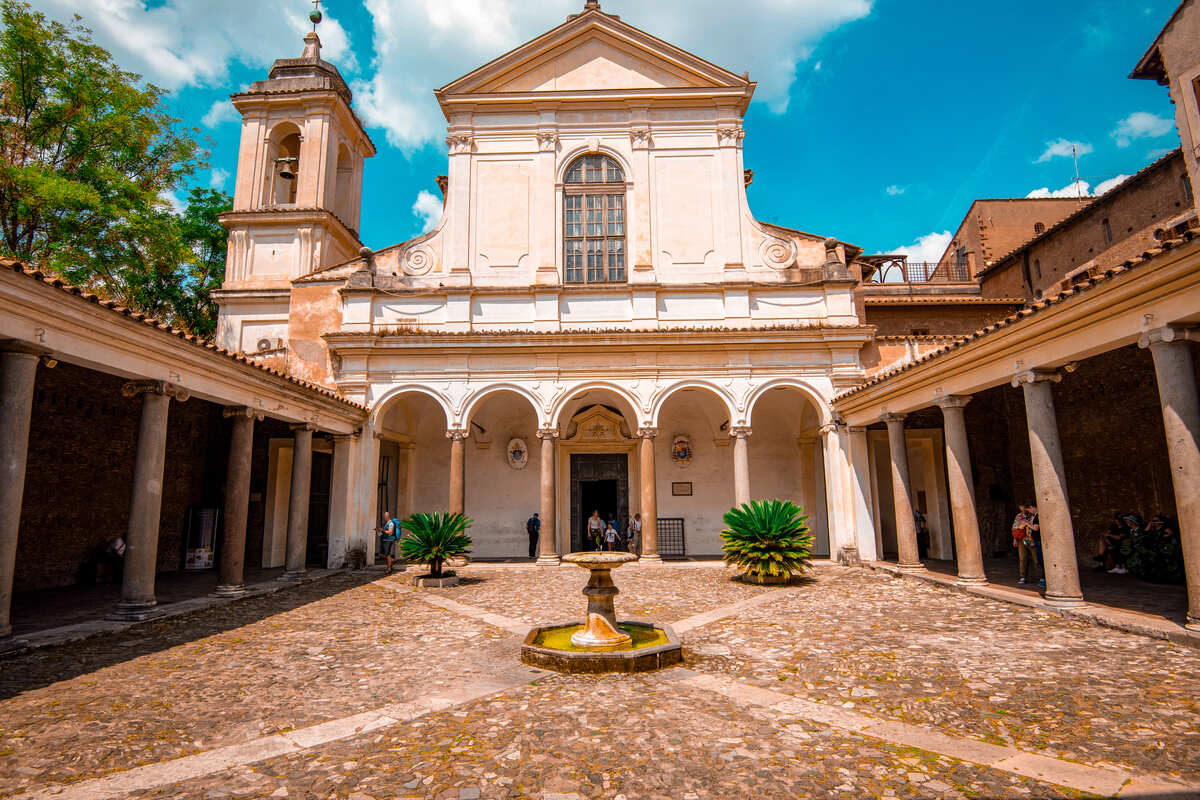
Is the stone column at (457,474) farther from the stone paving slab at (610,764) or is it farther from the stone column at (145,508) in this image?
the stone paving slab at (610,764)

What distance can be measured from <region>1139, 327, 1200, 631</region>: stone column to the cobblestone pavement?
1.06 m

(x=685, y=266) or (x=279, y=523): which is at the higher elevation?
(x=685, y=266)

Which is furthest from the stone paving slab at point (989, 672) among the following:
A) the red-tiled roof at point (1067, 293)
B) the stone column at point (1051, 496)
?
the red-tiled roof at point (1067, 293)

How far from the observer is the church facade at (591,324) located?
15344 millimetres

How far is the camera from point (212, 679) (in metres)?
5.80

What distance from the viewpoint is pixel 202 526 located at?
1487 cm

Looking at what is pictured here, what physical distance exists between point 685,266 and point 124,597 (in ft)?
43.6

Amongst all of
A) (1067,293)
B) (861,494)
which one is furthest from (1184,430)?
(861,494)

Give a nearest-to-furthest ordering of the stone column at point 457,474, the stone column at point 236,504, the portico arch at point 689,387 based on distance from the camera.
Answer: the stone column at point 236,504 < the stone column at point 457,474 < the portico arch at point 689,387

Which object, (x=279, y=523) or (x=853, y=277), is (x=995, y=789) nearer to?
(x=853, y=277)

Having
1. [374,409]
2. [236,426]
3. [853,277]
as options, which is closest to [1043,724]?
[236,426]

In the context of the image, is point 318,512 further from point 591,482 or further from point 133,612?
point 133,612

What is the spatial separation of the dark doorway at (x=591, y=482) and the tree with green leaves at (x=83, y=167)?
15658mm

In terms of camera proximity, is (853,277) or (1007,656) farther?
(853,277)
